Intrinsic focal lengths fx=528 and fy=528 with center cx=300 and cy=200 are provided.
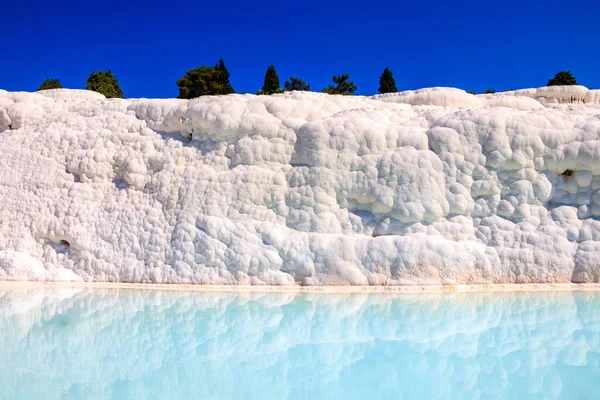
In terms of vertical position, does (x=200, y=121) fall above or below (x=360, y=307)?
above

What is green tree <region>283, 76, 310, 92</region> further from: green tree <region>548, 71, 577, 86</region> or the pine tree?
green tree <region>548, 71, 577, 86</region>

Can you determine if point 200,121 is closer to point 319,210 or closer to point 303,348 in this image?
point 319,210

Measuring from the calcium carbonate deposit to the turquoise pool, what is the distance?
1040 millimetres

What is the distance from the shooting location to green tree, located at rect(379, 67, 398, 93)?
31.2 meters

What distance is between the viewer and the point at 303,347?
5.93 metres

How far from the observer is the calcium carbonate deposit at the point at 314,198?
9.77 meters

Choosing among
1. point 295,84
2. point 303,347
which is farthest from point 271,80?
point 303,347

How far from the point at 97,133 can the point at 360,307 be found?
7327 mm

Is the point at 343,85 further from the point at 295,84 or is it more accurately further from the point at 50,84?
the point at 50,84

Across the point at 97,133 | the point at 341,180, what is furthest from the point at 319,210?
the point at 97,133

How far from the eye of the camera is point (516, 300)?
845cm

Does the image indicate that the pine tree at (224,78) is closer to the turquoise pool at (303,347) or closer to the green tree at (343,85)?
the green tree at (343,85)

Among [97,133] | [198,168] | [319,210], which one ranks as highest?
[97,133]

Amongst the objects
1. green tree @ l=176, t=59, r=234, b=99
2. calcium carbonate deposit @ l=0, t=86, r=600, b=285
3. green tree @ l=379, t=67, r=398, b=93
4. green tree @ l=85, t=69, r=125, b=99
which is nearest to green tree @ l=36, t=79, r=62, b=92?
green tree @ l=85, t=69, r=125, b=99
